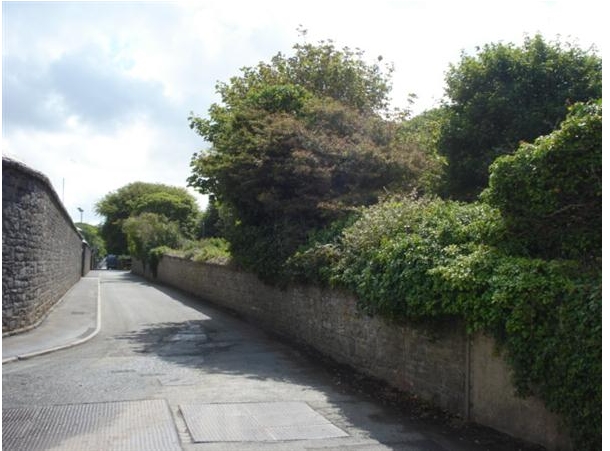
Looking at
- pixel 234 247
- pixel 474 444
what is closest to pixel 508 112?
pixel 234 247

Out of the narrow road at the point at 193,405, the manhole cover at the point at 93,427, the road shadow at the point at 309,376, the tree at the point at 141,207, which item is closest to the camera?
the manhole cover at the point at 93,427

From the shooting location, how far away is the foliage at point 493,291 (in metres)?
5.37

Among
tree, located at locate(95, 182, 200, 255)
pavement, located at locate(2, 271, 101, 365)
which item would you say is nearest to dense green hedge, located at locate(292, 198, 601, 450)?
pavement, located at locate(2, 271, 101, 365)

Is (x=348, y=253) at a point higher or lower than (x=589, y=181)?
lower

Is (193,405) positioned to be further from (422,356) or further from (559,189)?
(559,189)

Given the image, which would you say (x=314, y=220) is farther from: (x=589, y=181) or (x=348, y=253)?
(x=589, y=181)

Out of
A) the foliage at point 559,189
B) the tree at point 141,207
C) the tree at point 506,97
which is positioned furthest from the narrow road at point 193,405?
the tree at point 141,207

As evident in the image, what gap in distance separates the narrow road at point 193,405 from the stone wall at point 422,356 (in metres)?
0.51

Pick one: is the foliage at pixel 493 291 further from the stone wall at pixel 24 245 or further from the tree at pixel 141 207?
the tree at pixel 141 207

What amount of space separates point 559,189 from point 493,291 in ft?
5.12

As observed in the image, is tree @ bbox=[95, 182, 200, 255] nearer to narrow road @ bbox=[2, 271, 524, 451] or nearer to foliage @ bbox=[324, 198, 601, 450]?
narrow road @ bbox=[2, 271, 524, 451]

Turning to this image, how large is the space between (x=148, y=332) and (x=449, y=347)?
10478 millimetres

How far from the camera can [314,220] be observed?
603 inches

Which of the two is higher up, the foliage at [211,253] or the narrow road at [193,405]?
the foliage at [211,253]
